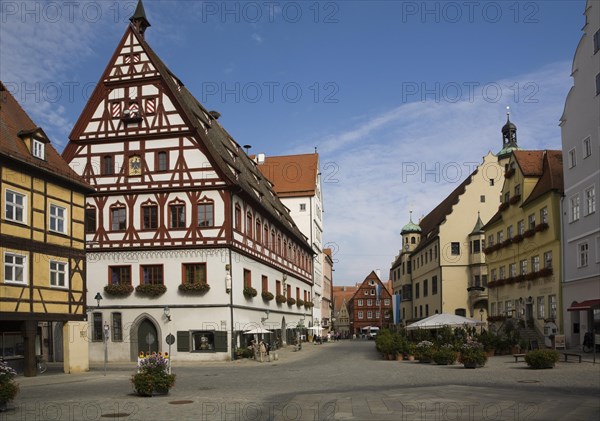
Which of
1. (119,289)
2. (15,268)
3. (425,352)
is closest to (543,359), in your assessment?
(425,352)

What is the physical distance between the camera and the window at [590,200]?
37.2 metres

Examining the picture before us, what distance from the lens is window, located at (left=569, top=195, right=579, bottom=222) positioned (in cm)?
3978

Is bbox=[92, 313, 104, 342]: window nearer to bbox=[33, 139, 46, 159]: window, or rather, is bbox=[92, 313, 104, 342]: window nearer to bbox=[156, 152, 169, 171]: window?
bbox=[156, 152, 169, 171]: window

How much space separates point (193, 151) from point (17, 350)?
638 inches

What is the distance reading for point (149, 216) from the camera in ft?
139

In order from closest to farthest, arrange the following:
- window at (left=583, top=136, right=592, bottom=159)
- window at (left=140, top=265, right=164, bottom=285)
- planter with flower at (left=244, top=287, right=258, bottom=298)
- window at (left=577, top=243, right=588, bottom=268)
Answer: window at (left=583, top=136, right=592, bottom=159), window at (left=577, top=243, right=588, bottom=268), window at (left=140, top=265, right=164, bottom=285), planter with flower at (left=244, top=287, right=258, bottom=298)

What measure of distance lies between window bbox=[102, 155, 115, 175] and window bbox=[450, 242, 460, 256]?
128 feet

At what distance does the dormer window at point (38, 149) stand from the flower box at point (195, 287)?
12.3m

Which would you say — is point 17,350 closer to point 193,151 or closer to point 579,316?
point 193,151

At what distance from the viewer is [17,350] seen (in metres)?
30.3

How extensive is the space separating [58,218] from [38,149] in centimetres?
332

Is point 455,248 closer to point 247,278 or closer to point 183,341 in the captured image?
point 247,278

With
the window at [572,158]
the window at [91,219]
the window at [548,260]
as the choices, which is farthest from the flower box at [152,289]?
the window at [572,158]

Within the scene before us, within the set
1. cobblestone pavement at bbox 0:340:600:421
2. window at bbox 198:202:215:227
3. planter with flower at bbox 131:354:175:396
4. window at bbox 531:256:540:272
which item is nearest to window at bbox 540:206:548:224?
window at bbox 531:256:540:272
